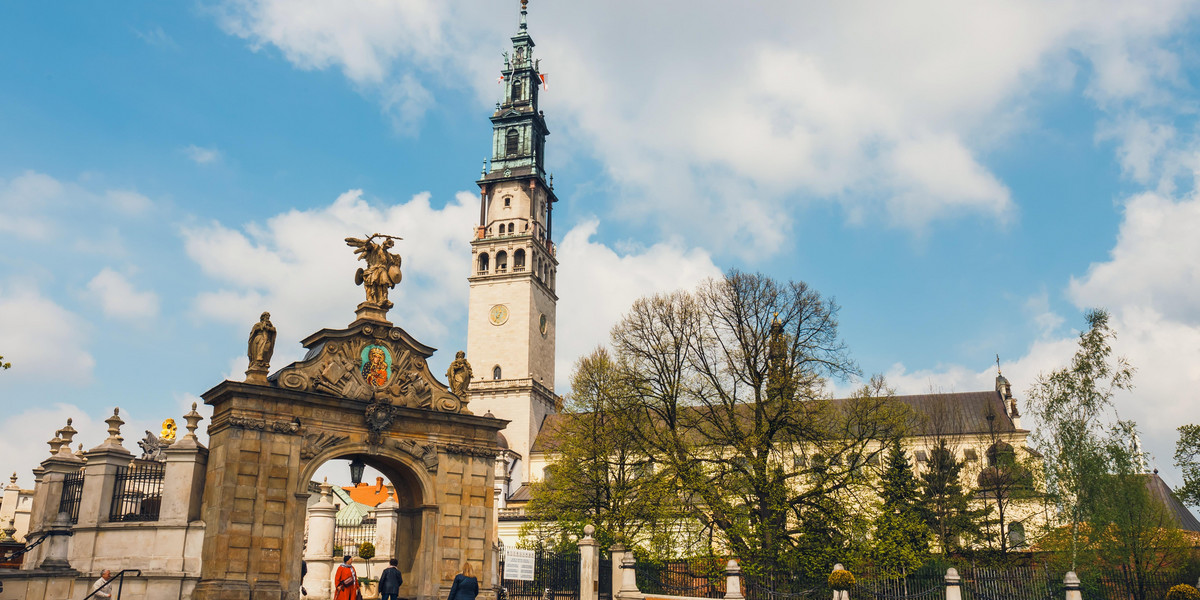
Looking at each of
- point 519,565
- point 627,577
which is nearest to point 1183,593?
point 627,577

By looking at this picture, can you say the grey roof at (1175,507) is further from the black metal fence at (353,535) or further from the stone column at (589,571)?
the black metal fence at (353,535)

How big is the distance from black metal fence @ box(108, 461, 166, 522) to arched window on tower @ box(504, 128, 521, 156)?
6006 centimetres

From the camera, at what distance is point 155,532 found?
2267cm

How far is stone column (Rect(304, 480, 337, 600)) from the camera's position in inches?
1287

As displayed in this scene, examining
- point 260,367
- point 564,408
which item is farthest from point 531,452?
point 260,367

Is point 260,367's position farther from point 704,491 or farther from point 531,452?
point 531,452

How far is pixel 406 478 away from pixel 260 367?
19.1 ft

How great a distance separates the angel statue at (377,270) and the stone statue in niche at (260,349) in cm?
358

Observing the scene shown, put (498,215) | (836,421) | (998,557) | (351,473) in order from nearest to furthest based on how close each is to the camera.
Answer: (351,473) → (836,421) → (998,557) → (498,215)

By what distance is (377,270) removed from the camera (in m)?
27.9

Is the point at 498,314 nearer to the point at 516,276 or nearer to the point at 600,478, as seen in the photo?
the point at 516,276

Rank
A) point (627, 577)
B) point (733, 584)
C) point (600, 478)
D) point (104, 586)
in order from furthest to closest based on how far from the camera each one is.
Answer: point (600, 478) < point (627, 577) < point (733, 584) < point (104, 586)

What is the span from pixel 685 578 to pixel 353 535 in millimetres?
16445

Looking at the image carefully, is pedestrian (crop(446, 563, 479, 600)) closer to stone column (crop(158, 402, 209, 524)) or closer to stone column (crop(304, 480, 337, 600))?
stone column (crop(158, 402, 209, 524))
